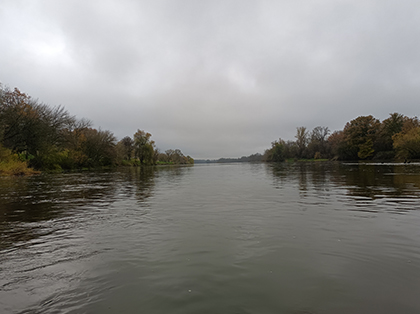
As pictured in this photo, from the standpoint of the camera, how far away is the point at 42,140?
126 ft

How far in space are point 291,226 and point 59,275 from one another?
5333mm

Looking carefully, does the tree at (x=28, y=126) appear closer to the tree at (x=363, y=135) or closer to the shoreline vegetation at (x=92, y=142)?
the shoreline vegetation at (x=92, y=142)

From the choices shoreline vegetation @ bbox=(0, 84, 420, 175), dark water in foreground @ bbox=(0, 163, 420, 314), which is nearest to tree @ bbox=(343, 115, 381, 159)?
shoreline vegetation @ bbox=(0, 84, 420, 175)

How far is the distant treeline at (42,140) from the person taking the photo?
33375mm

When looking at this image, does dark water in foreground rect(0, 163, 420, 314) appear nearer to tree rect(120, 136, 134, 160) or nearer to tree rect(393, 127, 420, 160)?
tree rect(393, 127, 420, 160)

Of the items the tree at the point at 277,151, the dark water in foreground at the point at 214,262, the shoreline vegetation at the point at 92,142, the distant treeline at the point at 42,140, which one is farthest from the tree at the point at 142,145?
the dark water in foreground at the point at 214,262

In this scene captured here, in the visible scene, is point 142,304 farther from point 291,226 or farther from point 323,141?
point 323,141

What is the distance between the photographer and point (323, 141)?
109m

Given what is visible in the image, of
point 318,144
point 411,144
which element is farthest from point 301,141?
point 411,144

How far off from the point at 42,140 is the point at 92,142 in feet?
66.8

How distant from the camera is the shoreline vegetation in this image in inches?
1398

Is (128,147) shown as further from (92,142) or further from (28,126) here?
(28,126)

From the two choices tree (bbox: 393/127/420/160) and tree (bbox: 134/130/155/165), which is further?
tree (bbox: 134/130/155/165)

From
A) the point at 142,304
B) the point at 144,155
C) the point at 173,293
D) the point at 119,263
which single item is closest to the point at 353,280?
the point at 173,293
